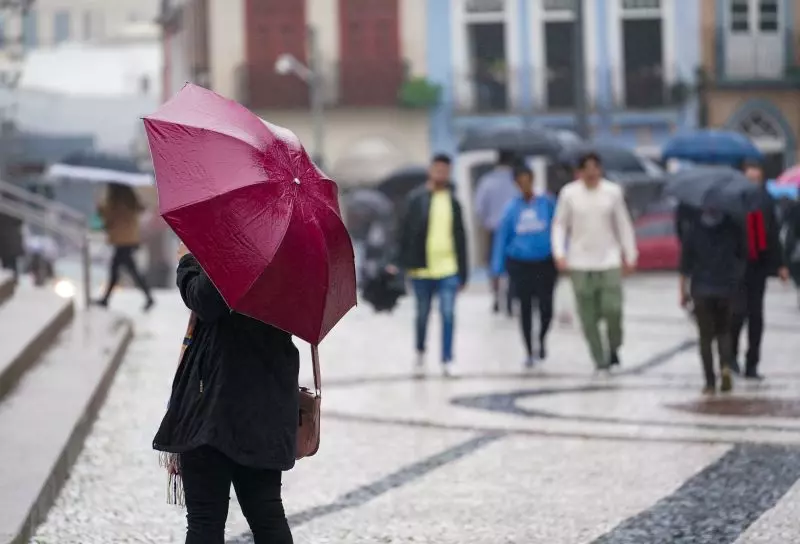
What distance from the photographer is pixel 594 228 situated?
45.0 ft

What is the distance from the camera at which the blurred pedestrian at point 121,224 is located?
766 inches

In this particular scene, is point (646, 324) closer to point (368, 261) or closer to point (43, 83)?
point (368, 261)

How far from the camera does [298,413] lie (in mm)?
5570

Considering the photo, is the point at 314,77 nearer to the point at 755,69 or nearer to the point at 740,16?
the point at 740,16

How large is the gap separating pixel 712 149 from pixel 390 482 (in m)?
18.8

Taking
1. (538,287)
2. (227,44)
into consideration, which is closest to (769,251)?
(538,287)

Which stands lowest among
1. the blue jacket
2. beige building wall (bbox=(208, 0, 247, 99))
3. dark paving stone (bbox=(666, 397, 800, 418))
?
dark paving stone (bbox=(666, 397, 800, 418))

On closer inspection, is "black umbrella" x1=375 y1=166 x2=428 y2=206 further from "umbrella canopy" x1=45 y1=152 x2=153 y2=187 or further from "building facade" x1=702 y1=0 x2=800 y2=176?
"umbrella canopy" x1=45 y1=152 x2=153 y2=187

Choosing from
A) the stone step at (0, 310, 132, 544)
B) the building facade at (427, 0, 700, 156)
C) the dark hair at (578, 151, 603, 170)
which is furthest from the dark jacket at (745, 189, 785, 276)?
the building facade at (427, 0, 700, 156)

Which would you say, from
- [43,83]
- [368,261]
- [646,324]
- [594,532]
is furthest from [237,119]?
[43,83]

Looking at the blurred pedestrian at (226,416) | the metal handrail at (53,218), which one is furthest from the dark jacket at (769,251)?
the blurred pedestrian at (226,416)

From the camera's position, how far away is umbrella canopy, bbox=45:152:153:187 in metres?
19.1

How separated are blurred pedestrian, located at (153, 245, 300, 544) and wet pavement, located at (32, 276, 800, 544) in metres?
2.01

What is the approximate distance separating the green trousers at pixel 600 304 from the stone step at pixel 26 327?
3959 mm
